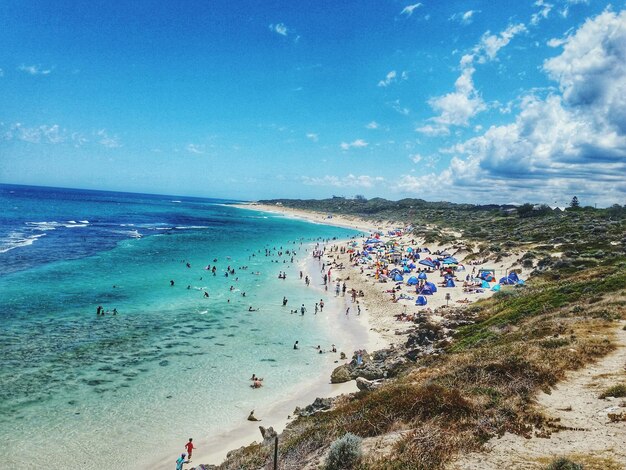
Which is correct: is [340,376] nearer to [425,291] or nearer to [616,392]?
[616,392]

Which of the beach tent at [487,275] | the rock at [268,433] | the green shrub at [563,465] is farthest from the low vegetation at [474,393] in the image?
the beach tent at [487,275]

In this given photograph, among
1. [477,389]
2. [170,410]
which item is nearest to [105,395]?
[170,410]

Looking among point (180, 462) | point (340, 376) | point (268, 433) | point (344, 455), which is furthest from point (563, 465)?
point (340, 376)

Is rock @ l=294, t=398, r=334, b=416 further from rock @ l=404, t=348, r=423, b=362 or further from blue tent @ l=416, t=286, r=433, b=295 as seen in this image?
blue tent @ l=416, t=286, r=433, b=295

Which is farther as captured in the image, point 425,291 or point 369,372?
point 425,291

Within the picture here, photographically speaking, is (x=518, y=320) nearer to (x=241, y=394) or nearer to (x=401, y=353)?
(x=401, y=353)

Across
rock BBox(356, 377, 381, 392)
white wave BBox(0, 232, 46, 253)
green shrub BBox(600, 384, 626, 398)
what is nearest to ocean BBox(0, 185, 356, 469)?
white wave BBox(0, 232, 46, 253)
